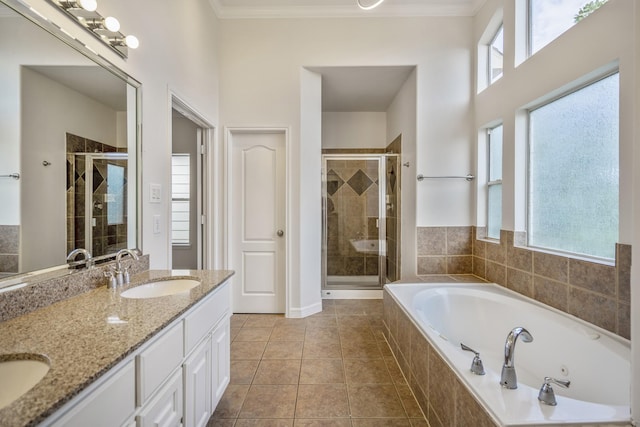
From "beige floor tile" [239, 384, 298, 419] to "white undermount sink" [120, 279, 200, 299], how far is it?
81 cm

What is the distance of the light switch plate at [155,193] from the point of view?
183 centimetres

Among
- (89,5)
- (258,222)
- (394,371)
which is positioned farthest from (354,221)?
(89,5)

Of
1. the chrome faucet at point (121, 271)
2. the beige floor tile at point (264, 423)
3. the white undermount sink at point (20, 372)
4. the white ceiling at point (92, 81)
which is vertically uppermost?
the white ceiling at point (92, 81)

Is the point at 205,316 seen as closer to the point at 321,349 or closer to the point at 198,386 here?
the point at 198,386

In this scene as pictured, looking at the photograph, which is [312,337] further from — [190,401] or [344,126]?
[344,126]

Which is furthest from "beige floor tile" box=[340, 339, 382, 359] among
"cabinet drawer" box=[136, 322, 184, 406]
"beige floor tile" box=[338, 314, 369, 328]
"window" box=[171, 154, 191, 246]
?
"window" box=[171, 154, 191, 246]

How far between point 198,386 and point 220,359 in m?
0.28

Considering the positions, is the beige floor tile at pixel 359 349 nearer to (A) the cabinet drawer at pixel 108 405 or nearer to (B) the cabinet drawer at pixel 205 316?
(B) the cabinet drawer at pixel 205 316

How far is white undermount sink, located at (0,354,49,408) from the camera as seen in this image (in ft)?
2.43

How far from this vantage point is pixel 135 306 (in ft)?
3.75

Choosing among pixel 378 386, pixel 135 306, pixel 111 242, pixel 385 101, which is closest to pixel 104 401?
pixel 135 306

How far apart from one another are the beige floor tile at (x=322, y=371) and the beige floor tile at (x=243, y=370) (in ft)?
1.18

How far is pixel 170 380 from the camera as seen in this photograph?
1.08 m

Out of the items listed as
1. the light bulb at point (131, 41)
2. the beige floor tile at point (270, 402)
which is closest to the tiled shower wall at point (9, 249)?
the light bulb at point (131, 41)
